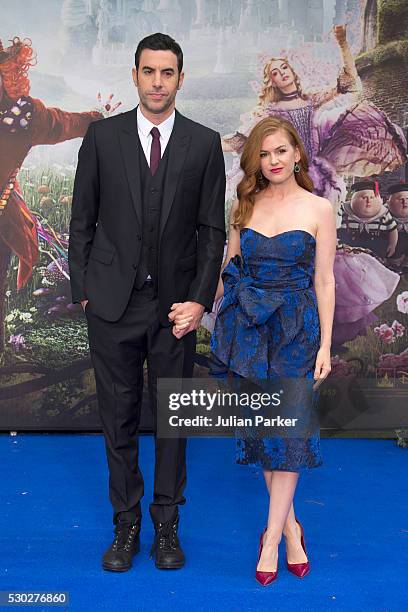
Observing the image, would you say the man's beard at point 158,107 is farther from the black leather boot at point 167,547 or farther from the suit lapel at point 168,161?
the black leather boot at point 167,547

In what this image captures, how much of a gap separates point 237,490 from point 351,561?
0.89 meters

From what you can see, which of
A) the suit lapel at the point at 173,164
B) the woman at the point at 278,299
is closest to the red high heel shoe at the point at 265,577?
the woman at the point at 278,299

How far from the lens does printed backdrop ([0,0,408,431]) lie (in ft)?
16.0

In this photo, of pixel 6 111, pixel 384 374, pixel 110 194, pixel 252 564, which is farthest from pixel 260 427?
pixel 6 111

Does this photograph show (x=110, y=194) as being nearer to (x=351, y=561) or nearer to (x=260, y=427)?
(x=260, y=427)

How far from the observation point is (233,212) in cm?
308

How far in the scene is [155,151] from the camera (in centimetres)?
299

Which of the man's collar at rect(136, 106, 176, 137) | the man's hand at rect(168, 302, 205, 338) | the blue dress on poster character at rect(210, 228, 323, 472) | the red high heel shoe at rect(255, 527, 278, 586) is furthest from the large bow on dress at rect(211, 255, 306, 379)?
the red high heel shoe at rect(255, 527, 278, 586)

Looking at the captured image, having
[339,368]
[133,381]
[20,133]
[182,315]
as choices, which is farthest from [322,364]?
[20,133]

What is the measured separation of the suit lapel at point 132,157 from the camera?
2943mm

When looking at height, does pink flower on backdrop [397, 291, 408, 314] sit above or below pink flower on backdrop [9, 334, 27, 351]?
above

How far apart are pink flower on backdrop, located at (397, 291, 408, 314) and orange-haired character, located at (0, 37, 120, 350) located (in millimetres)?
1950

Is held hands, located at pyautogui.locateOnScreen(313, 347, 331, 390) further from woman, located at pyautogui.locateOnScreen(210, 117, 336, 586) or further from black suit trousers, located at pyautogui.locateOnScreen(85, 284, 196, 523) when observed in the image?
black suit trousers, located at pyautogui.locateOnScreen(85, 284, 196, 523)

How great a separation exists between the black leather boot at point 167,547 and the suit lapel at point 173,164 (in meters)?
1.04
